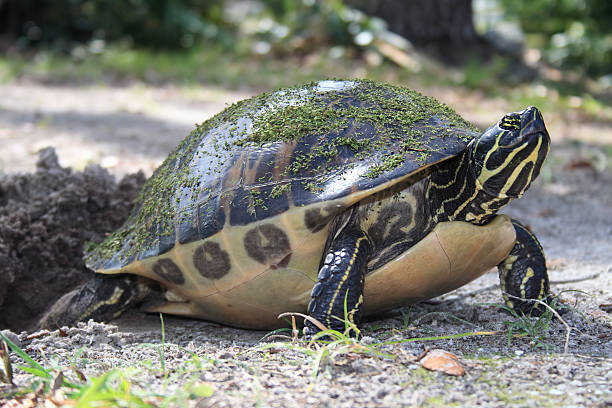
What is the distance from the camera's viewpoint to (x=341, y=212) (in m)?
2.66

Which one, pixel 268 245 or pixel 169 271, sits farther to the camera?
pixel 169 271

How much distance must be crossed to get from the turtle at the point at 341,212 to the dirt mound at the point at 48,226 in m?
0.78

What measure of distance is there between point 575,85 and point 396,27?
3.07m

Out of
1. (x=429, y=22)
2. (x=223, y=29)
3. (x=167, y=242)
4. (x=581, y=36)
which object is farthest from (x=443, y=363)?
(x=223, y=29)

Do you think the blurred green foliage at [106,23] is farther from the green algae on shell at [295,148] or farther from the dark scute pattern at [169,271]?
the dark scute pattern at [169,271]

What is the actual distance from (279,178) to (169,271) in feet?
2.54

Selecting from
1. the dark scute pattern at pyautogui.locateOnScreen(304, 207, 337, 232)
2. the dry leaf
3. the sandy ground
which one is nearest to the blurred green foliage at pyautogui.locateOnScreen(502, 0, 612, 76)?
the sandy ground

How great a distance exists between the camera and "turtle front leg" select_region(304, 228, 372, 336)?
2.42m

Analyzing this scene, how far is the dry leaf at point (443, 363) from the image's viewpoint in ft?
6.58

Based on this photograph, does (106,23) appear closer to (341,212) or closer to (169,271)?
(169,271)

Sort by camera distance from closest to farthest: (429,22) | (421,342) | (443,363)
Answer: (443,363), (421,342), (429,22)

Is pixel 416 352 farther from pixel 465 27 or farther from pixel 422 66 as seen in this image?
pixel 465 27

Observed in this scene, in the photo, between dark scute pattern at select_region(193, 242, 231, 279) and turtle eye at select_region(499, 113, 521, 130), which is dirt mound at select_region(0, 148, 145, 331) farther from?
turtle eye at select_region(499, 113, 521, 130)

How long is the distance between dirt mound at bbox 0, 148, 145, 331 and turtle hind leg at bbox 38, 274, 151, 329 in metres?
0.33
